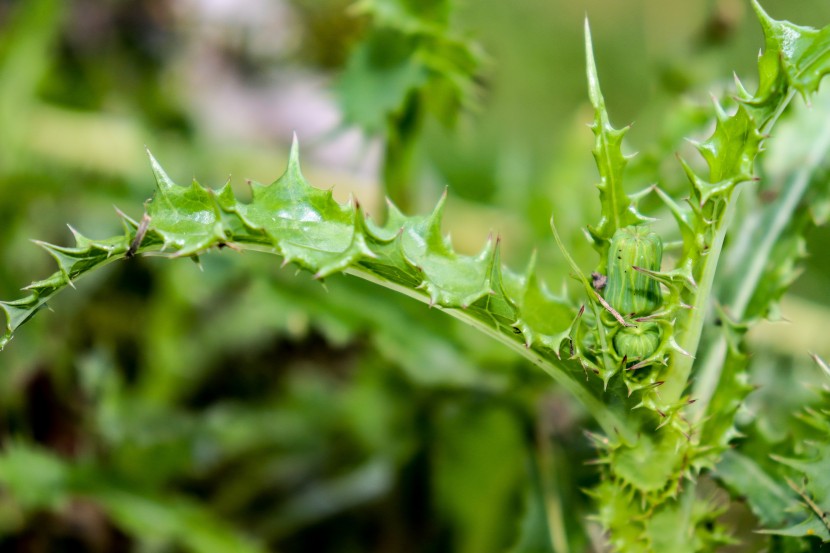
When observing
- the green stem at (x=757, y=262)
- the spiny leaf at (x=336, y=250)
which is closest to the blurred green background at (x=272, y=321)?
the green stem at (x=757, y=262)

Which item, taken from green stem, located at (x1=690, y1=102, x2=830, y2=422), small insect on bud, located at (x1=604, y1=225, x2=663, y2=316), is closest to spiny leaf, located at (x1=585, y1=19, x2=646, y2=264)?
small insect on bud, located at (x1=604, y1=225, x2=663, y2=316)

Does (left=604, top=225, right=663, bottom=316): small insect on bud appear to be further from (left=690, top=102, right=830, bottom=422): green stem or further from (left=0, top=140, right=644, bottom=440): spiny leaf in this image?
(left=690, top=102, right=830, bottom=422): green stem

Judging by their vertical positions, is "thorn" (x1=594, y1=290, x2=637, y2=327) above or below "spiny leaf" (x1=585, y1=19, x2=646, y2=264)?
below

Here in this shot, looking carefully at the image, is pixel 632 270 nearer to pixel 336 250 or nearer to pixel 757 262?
pixel 336 250

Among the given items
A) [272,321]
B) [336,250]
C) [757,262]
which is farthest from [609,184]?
[272,321]

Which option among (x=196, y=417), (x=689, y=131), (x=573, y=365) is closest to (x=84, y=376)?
(x=196, y=417)

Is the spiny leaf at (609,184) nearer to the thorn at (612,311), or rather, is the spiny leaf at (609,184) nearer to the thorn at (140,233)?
the thorn at (612,311)
